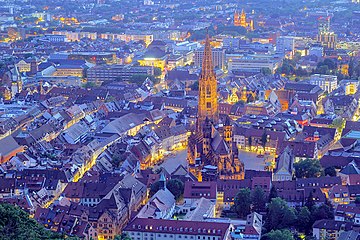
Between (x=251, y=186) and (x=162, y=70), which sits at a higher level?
(x=251, y=186)

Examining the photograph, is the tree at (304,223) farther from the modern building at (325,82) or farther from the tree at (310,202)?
the modern building at (325,82)

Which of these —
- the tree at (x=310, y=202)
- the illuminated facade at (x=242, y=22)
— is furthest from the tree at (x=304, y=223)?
the illuminated facade at (x=242, y=22)

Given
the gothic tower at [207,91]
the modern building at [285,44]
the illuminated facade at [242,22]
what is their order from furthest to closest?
the illuminated facade at [242,22] → the modern building at [285,44] → the gothic tower at [207,91]

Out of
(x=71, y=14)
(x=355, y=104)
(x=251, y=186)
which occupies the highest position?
(x=251, y=186)

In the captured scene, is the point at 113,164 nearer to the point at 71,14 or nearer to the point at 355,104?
the point at 355,104

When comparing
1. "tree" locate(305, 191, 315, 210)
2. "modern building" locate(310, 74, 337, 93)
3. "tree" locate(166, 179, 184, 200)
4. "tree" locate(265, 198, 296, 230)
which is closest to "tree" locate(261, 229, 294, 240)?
"tree" locate(265, 198, 296, 230)

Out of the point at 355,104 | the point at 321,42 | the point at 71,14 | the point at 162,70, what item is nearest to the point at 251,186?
the point at 355,104
